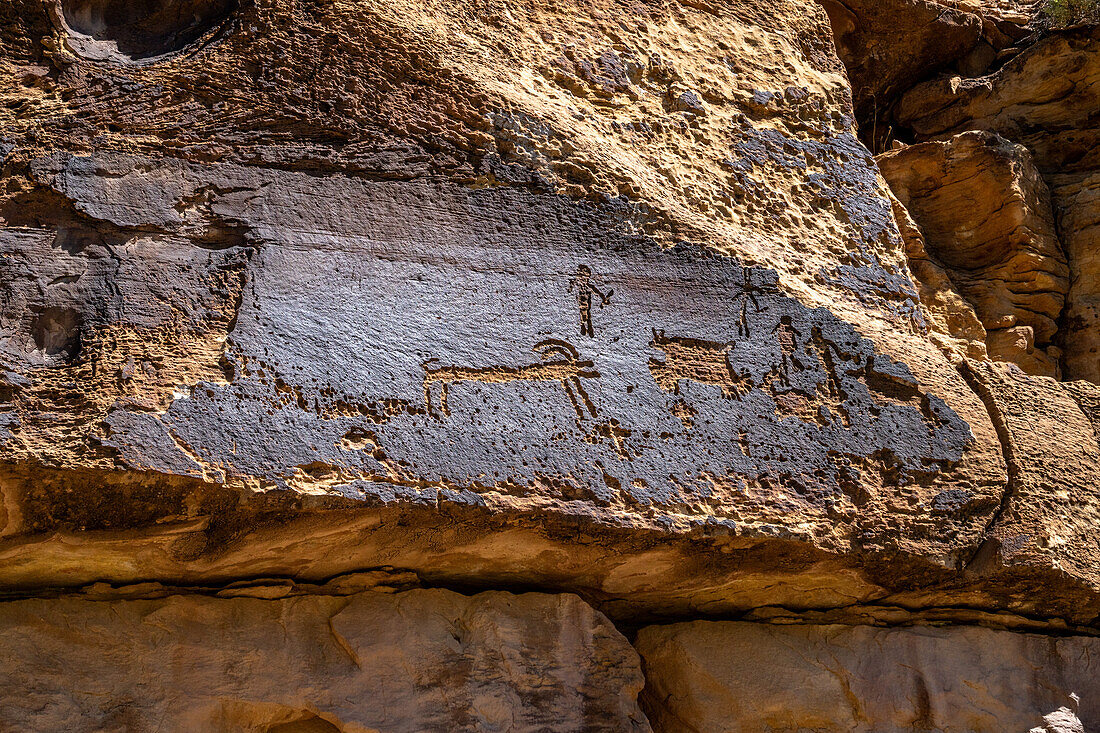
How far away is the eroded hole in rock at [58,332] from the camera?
1789 millimetres

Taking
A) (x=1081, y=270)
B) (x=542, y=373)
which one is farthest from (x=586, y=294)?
(x=1081, y=270)

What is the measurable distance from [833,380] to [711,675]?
2.69 feet

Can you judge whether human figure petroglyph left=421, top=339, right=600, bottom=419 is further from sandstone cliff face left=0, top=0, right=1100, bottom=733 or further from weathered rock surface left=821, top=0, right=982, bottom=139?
weathered rock surface left=821, top=0, right=982, bottom=139

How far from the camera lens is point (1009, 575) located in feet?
7.43

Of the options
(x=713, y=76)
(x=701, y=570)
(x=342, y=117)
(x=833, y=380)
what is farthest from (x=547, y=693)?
(x=713, y=76)

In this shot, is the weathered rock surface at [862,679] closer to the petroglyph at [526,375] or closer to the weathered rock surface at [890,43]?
the petroglyph at [526,375]

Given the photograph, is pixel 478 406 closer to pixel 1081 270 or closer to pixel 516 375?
pixel 516 375

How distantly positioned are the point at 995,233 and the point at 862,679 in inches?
72.9

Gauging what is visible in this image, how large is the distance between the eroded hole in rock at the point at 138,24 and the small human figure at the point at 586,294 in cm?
108

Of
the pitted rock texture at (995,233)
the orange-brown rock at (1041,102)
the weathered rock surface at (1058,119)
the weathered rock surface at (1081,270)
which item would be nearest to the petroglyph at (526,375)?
the pitted rock texture at (995,233)

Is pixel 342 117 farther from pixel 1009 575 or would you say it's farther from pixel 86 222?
pixel 1009 575

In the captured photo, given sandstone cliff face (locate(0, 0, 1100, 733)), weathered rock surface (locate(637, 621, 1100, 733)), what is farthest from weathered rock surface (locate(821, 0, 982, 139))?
weathered rock surface (locate(637, 621, 1100, 733))

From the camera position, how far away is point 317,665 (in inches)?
78.1

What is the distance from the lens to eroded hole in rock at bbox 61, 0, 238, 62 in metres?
2.15
